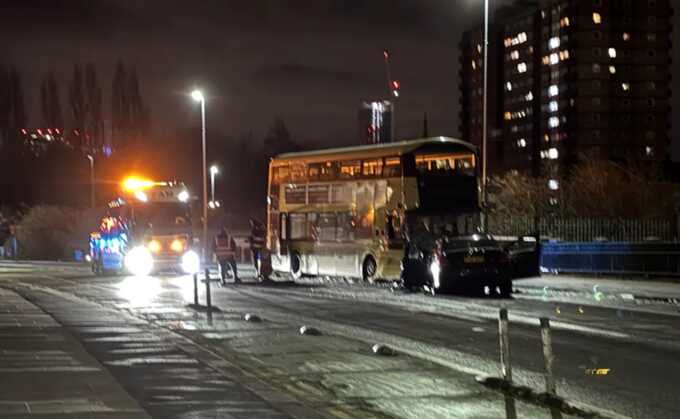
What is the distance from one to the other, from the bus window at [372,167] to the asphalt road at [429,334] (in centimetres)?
363

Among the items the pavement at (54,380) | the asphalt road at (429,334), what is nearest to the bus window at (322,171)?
the asphalt road at (429,334)

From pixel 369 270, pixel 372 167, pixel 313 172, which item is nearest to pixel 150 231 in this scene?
pixel 313 172

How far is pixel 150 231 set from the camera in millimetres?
35062

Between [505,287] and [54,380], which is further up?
[505,287]

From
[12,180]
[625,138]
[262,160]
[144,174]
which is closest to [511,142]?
Result: [625,138]

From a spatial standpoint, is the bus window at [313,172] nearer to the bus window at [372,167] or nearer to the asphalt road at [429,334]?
the bus window at [372,167]

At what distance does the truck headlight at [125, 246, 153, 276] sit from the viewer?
115ft

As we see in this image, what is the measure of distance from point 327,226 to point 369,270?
2.63 metres

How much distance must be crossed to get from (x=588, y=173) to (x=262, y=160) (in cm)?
6782

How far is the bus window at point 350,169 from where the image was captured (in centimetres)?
3027

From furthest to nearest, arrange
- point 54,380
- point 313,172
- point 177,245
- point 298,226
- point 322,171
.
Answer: point 177,245
point 298,226
point 313,172
point 322,171
point 54,380

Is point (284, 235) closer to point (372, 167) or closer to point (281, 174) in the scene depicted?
point (281, 174)

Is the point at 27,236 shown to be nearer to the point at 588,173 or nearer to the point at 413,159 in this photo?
the point at 588,173

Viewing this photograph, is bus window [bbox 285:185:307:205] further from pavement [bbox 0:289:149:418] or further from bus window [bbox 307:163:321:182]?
pavement [bbox 0:289:149:418]
